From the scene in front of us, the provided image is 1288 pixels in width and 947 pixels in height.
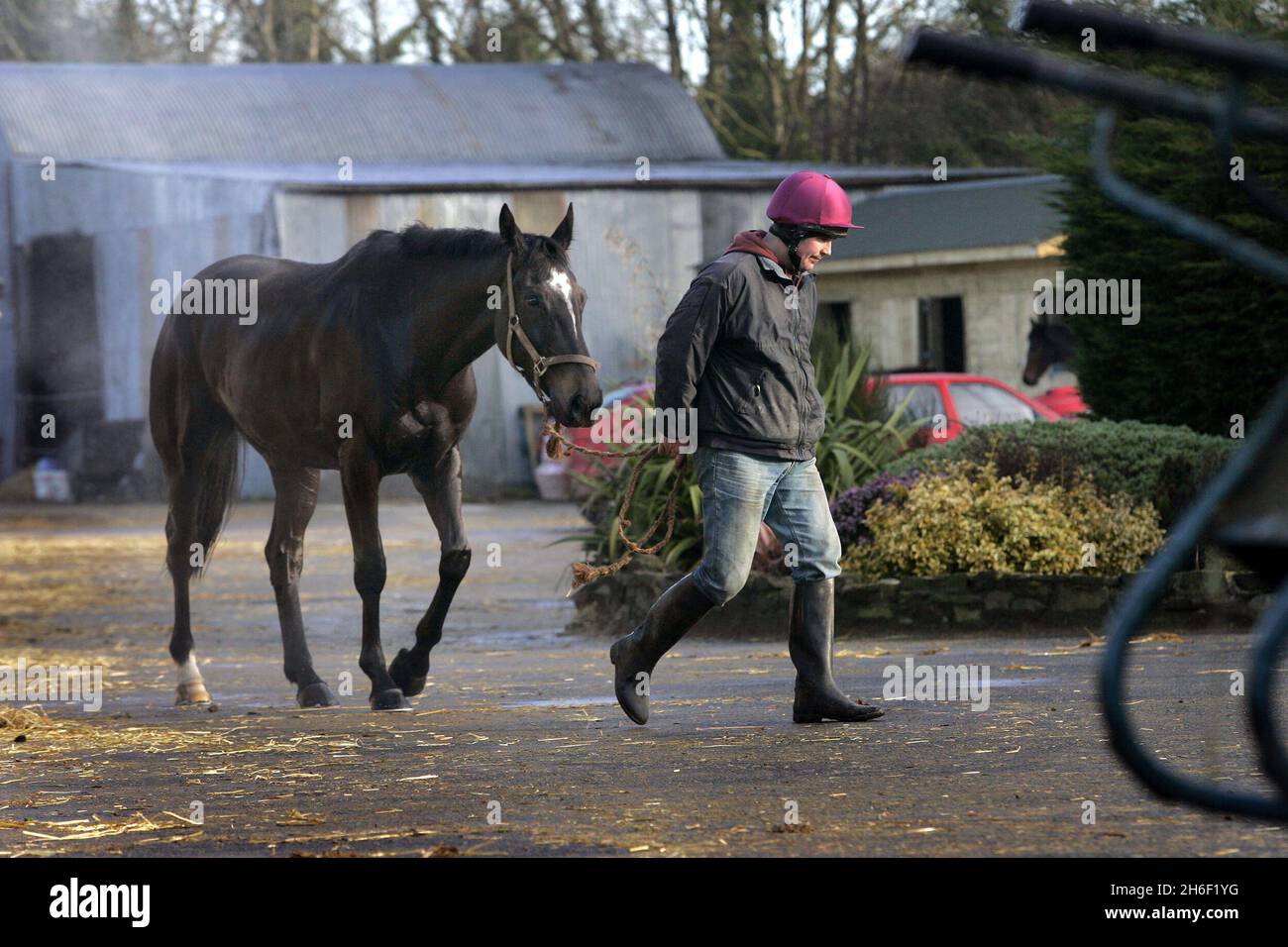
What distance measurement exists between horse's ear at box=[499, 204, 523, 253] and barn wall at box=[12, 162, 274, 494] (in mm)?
23521

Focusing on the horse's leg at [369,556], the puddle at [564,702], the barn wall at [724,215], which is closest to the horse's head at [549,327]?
the horse's leg at [369,556]

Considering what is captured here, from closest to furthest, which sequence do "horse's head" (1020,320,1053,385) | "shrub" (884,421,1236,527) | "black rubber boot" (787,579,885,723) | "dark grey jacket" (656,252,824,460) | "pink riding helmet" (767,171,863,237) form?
"dark grey jacket" (656,252,824,460)
"pink riding helmet" (767,171,863,237)
"black rubber boot" (787,579,885,723)
"shrub" (884,421,1236,527)
"horse's head" (1020,320,1053,385)

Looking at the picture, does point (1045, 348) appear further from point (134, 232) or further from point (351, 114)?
point (351, 114)

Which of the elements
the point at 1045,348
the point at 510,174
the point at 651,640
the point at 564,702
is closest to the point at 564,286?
the point at 651,640

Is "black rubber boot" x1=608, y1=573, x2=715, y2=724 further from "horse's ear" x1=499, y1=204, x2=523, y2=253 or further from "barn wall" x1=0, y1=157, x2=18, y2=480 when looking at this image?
"barn wall" x1=0, y1=157, x2=18, y2=480

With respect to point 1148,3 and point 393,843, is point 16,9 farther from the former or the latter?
point 393,843

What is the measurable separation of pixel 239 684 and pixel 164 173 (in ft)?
80.5

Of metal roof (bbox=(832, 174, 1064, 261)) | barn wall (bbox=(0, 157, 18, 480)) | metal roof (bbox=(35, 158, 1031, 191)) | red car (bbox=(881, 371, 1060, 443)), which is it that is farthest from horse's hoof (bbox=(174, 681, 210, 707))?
barn wall (bbox=(0, 157, 18, 480))

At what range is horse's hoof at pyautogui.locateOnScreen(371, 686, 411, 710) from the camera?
920 centimetres

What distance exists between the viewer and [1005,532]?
1191 cm

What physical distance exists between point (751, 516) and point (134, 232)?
28850 mm

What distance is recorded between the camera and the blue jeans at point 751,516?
25.6 ft

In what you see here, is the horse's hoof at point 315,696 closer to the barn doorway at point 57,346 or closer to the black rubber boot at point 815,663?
the black rubber boot at point 815,663
